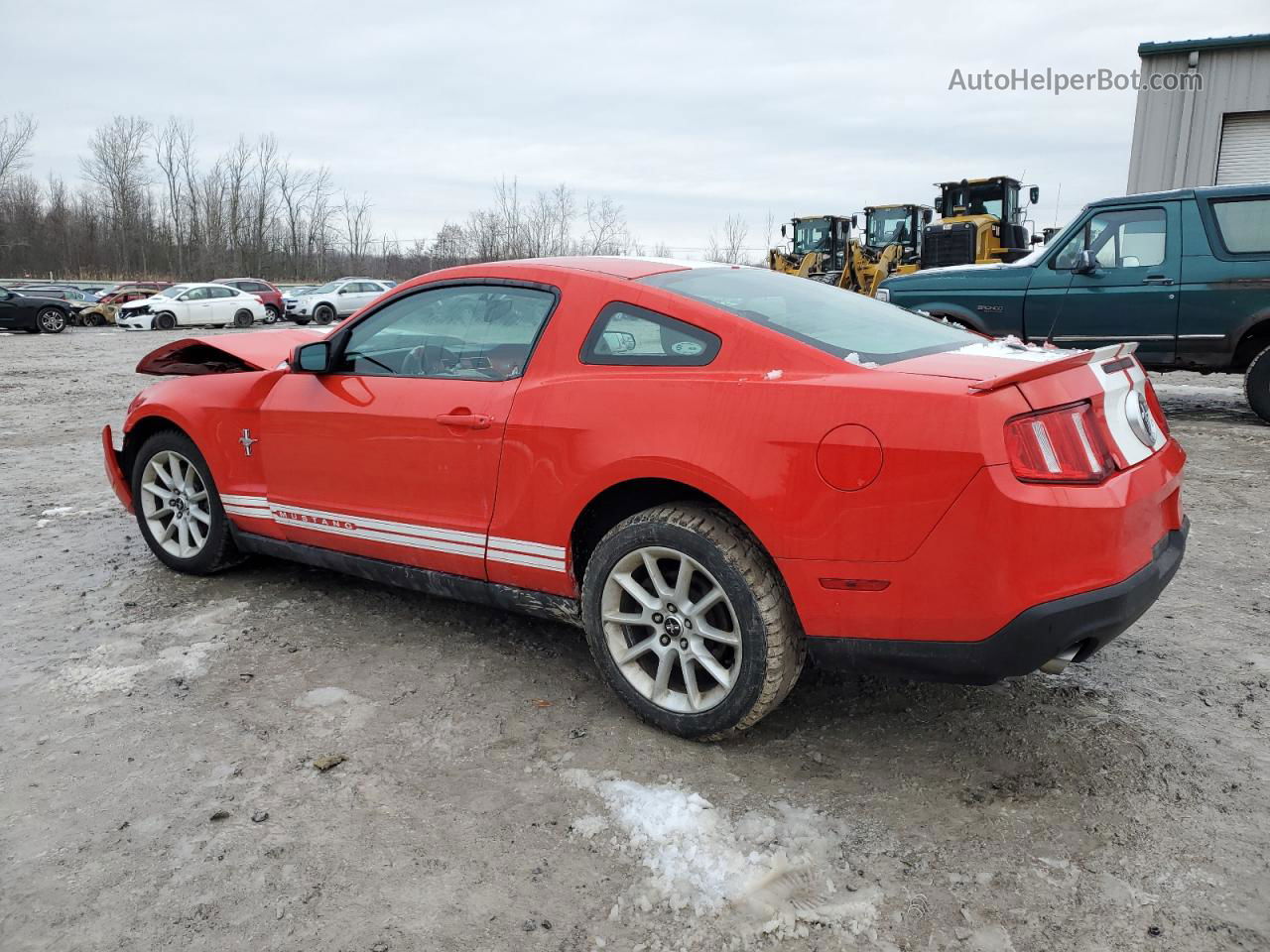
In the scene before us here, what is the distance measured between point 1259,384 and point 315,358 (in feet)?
26.1

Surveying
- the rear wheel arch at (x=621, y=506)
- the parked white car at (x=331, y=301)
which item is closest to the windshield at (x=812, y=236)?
the parked white car at (x=331, y=301)

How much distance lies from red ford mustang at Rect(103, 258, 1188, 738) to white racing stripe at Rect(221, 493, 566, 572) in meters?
0.01

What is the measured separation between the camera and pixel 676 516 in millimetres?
2816

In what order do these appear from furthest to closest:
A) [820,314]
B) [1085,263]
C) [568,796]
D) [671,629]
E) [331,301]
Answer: [331,301]
[1085,263]
[820,314]
[671,629]
[568,796]

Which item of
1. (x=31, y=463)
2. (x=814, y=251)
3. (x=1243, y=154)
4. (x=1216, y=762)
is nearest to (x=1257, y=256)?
(x=1216, y=762)

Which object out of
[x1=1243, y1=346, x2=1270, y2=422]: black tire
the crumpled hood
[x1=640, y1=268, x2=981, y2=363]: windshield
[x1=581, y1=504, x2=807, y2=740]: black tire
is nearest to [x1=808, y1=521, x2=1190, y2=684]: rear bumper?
[x1=581, y1=504, x2=807, y2=740]: black tire

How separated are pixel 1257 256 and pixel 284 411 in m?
7.88

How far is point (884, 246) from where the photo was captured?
2320cm

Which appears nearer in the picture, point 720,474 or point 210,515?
point 720,474

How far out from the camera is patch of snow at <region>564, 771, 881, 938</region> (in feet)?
7.03

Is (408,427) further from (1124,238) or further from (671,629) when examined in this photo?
(1124,238)

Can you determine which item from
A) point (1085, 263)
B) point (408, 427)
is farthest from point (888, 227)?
point (408, 427)

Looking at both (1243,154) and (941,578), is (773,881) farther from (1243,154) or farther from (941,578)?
(1243,154)

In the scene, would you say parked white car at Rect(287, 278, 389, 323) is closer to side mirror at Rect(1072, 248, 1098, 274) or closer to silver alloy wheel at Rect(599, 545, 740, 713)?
side mirror at Rect(1072, 248, 1098, 274)
